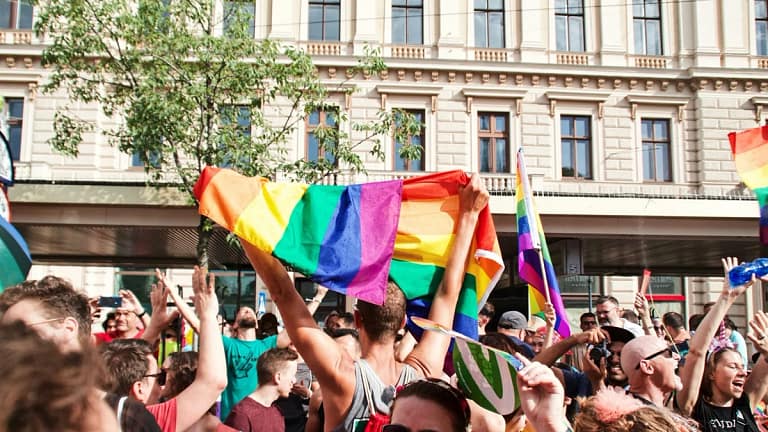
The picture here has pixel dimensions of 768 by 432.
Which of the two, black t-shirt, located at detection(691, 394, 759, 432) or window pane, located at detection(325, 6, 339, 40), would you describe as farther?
window pane, located at detection(325, 6, 339, 40)

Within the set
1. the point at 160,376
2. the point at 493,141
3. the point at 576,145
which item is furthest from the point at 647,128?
the point at 160,376

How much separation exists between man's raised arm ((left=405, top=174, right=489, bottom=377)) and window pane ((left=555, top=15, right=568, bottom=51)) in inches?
897

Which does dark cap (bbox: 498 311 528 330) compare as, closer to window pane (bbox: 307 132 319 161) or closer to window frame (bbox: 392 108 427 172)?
window frame (bbox: 392 108 427 172)

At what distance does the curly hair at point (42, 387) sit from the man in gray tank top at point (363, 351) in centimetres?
151

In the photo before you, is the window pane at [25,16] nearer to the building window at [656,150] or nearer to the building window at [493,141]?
the building window at [493,141]

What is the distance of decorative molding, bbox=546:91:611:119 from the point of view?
24328 mm

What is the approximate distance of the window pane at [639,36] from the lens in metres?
25.4

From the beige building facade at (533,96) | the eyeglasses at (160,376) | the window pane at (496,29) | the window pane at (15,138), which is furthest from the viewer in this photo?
the window pane at (496,29)

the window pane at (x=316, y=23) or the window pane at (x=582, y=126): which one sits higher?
the window pane at (x=316, y=23)

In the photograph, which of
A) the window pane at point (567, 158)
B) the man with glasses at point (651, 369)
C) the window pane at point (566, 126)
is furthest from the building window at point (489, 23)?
the man with glasses at point (651, 369)

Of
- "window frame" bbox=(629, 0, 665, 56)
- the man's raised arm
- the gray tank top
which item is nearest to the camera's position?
the gray tank top

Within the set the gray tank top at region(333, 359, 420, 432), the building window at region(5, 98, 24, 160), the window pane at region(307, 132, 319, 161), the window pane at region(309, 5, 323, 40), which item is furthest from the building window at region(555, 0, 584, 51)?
the gray tank top at region(333, 359, 420, 432)

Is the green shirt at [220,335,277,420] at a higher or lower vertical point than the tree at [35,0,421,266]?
lower

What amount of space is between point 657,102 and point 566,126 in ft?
10.2
